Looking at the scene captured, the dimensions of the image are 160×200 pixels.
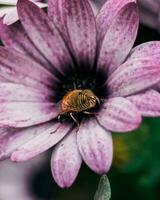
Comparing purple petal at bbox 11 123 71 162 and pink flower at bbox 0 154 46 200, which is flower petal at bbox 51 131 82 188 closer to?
purple petal at bbox 11 123 71 162

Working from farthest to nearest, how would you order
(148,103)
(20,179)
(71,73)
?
(20,179)
(71,73)
(148,103)

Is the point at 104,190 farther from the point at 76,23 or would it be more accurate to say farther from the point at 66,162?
the point at 76,23

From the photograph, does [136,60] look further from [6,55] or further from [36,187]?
[36,187]

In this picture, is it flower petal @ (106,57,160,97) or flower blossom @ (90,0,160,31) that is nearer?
flower petal @ (106,57,160,97)

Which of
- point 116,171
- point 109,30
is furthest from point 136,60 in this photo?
point 116,171

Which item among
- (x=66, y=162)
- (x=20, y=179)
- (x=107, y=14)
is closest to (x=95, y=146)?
(x=66, y=162)

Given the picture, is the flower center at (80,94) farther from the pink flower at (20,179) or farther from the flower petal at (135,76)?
the pink flower at (20,179)

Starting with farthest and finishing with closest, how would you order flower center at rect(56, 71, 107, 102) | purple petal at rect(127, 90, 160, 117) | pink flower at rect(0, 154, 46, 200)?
pink flower at rect(0, 154, 46, 200) < flower center at rect(56, 71, 107, 102) < purple petal at rect(127, 90, 160, 117)

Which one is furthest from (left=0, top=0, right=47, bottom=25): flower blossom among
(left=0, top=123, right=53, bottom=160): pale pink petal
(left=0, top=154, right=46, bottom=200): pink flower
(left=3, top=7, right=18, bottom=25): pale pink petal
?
(left=0, top=154, right=46, bottom=200): pink flower
